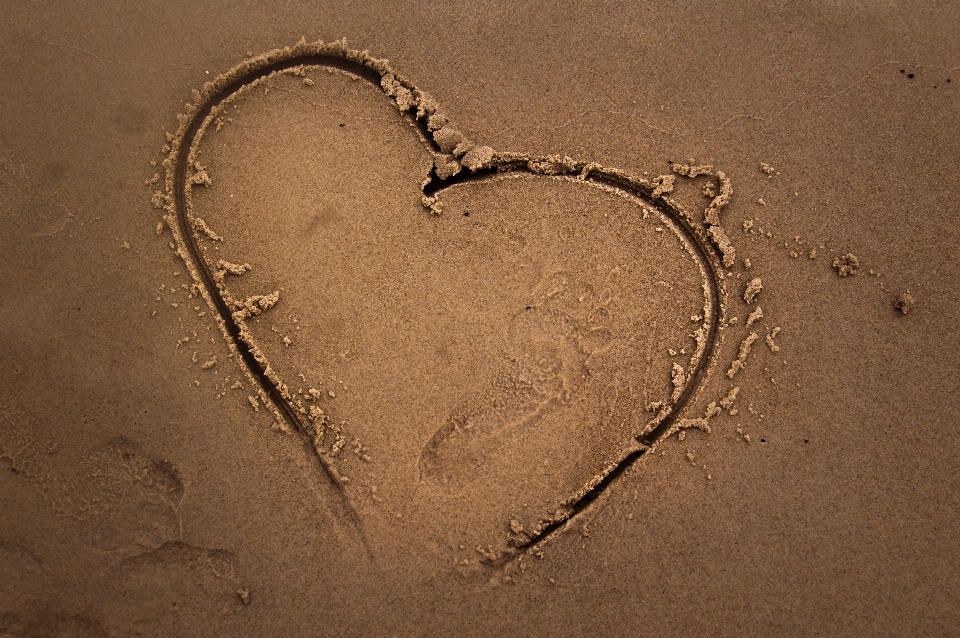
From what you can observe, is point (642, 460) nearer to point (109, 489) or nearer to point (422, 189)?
point (422, 189)

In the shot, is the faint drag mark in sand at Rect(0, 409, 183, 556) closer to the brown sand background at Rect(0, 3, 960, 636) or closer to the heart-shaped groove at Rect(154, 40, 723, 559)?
the brown sand background at Rect(0, 3, 960, 636)

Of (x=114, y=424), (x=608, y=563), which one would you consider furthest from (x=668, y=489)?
(x=114, y=424)

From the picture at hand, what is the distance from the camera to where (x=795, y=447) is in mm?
2369

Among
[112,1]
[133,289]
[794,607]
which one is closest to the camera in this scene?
[794,607]

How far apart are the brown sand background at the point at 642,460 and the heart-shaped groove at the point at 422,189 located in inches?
3.0

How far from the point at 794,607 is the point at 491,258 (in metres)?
1.90

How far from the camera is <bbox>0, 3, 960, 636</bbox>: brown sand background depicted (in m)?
2.30

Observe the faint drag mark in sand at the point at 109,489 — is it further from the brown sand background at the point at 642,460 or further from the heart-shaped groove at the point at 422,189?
the heart-shaped groove at the point at 422,189

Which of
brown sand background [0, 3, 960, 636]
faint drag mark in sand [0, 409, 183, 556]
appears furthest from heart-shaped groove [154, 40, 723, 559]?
faint drag mark in sand [0, 409, 183, 556]

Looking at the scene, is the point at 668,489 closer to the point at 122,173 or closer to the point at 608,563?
the point at 608,563

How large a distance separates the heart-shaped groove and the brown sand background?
77mm

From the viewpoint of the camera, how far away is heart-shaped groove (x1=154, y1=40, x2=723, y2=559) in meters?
2.36

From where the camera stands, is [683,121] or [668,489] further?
[683,121]

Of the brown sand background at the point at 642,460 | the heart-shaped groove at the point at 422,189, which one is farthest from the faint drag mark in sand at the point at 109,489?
the heart-shaped groove at the point at 422,189
